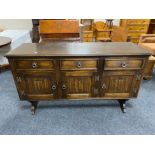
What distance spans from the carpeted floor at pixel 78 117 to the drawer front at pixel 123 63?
2.14 ft

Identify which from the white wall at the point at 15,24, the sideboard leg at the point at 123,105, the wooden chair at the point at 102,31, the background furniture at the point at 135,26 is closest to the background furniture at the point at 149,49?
the sideboard leg at the point at 123,105

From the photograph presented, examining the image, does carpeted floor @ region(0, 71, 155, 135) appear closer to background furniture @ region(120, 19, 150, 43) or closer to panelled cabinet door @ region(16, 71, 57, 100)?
panelled cabinet door @ region(16, 71, 57, 100)

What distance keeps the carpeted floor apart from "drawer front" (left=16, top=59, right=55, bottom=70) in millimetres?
665

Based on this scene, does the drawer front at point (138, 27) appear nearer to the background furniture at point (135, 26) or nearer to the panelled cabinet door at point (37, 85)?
the background furniture at point (135, 26)

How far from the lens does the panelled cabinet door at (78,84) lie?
1.44 m

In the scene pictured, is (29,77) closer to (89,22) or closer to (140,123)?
(140,123)

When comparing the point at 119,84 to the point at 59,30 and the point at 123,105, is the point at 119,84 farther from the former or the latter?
the point at 59,30

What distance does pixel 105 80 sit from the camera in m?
1.49

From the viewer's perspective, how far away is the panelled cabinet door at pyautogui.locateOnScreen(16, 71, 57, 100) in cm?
144

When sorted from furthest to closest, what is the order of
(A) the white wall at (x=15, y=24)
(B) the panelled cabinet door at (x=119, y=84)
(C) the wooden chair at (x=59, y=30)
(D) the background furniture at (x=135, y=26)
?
(D) the background furniture at (x=135, y=26)
(A) the white wall at (x=15, y=24)
(C) the wooden chair at (x=59, y=30)
(B) the panelled cabinet door at (x=119, y=84)

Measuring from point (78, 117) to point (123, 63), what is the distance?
83 cm

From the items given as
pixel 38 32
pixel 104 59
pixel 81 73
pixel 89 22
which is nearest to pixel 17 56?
pixel 81 73

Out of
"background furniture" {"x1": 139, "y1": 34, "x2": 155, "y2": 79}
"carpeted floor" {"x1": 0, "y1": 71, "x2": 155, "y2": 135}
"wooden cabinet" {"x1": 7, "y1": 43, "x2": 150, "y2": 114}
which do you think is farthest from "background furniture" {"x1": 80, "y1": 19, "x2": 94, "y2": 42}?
"wooden cabinet" {"x1": 7, "y1": 43, "x2": 150, "y2": 114}

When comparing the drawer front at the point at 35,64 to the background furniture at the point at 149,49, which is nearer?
the drawer front at the point at 35,64
